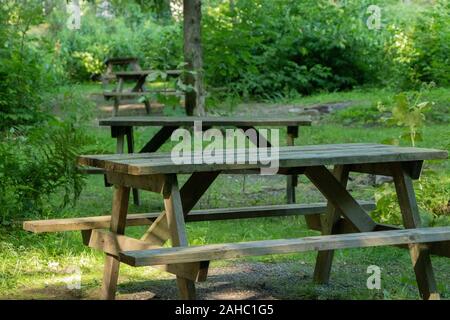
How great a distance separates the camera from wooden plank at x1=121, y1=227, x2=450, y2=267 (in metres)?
4.11

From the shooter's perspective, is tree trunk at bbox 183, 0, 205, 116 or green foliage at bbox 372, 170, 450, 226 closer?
green foliage at bbox 372, 170, 450, 226

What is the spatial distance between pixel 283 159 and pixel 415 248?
3.13ft

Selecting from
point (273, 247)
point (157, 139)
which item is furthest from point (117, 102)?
point (273, 247)

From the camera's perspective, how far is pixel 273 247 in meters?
4.31

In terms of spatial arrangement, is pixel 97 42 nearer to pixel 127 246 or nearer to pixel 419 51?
pixel 419 51

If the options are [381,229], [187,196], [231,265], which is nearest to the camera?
[187,196]

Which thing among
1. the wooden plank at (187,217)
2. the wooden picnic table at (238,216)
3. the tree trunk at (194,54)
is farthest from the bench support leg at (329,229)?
the tree trunk at (194,54)

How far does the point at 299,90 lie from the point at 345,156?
1471cm

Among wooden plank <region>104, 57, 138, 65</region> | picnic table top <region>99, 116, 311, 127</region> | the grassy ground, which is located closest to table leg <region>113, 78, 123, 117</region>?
wooden plank <region>104, 57, 138, 65</region>

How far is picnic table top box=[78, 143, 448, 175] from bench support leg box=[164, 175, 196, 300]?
13 centimetres

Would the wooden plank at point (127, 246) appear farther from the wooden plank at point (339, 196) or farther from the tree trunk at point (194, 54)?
the tree trunk at point (194, 54)

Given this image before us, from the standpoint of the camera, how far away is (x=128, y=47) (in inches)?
977

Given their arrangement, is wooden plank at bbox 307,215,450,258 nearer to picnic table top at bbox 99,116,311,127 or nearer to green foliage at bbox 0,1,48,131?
picnic table top at bbox 99,116,311,127

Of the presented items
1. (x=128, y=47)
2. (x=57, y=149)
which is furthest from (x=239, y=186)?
(x=128, y=47)
